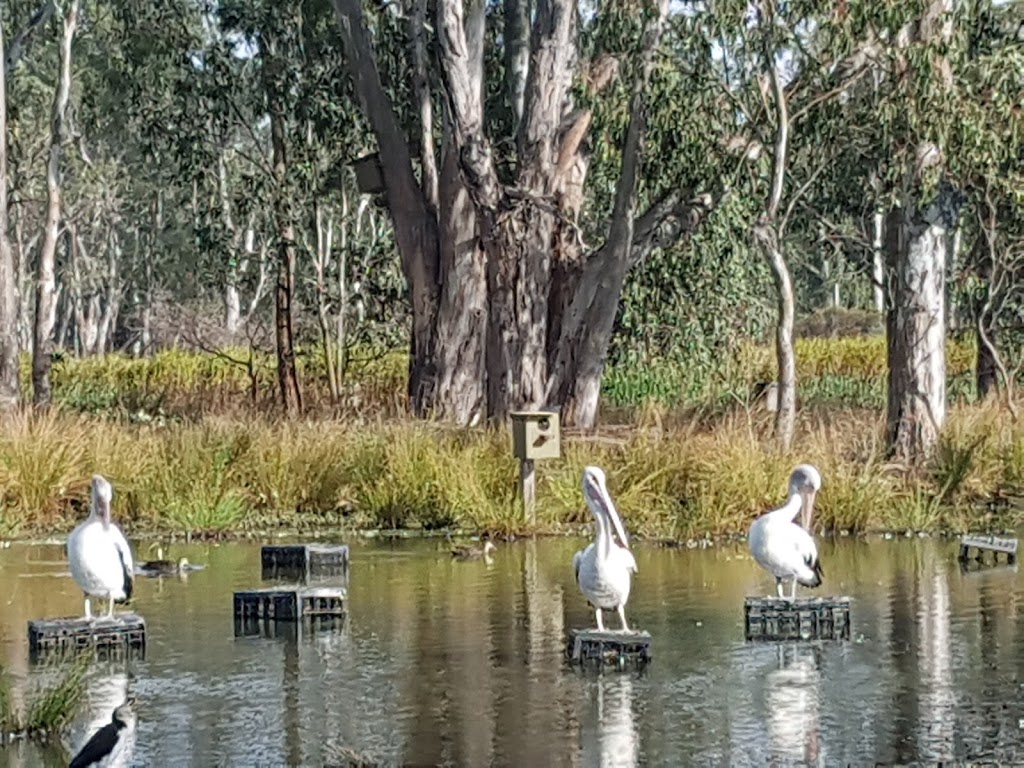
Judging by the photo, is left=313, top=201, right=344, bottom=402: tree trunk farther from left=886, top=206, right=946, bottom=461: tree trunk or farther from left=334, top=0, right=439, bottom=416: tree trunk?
left=886, top=206, right=946, bottom=461: tree trunk

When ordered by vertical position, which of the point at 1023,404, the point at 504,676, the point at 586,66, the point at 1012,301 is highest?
the point at 586,66

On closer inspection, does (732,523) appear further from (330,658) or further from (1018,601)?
(330,658)

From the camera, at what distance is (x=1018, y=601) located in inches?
572

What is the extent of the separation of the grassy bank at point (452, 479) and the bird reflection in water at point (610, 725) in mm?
6936

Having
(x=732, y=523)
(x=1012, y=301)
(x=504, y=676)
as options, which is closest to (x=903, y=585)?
(x=732, y=523)

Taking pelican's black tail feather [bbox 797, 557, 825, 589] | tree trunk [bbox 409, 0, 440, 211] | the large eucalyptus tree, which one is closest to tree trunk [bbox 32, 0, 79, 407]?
tree trunk [bbox 409, 0, 440, 211]

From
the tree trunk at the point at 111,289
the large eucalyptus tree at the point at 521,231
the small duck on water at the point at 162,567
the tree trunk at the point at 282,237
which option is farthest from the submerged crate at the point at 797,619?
the tree trunk at the point at 111,289

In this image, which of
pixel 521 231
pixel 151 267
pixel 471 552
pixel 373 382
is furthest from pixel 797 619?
pixel 151 267

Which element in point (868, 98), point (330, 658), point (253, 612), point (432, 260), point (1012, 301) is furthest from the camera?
point (1012, 301)

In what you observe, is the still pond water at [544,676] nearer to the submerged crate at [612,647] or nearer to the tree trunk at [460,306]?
the submerged crate at [612,647]

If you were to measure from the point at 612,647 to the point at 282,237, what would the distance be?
2167 cm

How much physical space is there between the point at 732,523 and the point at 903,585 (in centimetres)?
308

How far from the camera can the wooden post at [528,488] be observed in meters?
18.5

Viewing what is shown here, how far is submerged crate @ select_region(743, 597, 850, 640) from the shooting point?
12945 mm
